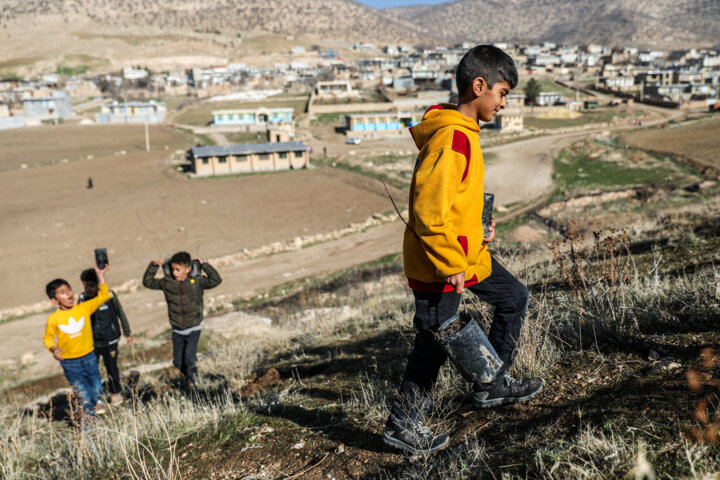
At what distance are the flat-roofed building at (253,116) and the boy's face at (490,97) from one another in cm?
5728

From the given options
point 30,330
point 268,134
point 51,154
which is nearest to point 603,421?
point 30,330

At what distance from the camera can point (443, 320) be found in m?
2.40

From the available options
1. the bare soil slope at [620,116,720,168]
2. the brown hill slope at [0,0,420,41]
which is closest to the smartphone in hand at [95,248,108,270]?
the bare soil slope at [620,116,720,168]

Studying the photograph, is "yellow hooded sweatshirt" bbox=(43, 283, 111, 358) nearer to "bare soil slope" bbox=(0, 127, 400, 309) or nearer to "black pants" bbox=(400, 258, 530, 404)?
"black pants" bbox=(400, 258, 530, 404)

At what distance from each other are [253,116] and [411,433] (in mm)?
59859

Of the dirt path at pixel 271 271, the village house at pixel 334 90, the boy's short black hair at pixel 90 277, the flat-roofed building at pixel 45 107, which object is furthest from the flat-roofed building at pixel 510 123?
the flat-roofed building at pixel 45 107

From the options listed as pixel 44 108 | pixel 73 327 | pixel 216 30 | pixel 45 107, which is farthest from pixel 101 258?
pixel 216 30

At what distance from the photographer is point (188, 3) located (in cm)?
17588

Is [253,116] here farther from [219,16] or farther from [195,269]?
[219,16]

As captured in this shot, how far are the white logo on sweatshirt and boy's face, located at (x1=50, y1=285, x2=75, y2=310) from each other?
5.7 inches

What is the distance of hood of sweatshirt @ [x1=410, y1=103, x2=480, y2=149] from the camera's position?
7.62 feet

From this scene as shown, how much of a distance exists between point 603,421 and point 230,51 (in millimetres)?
147233

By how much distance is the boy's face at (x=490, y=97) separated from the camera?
240cm

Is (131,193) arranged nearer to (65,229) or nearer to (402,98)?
(65,229)
